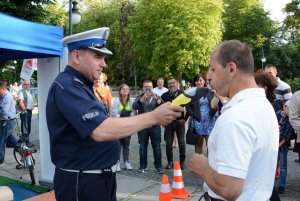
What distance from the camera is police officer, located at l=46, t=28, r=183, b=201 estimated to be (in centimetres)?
219

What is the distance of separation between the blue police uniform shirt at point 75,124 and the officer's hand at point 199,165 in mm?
634

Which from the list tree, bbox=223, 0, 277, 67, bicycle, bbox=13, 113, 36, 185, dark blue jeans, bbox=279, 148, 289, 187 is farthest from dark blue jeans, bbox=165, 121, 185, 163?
tree, bbox=223, 0, 277, 67

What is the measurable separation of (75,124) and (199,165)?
0.81 m

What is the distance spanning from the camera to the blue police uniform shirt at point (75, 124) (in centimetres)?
219

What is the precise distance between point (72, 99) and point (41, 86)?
4.45 meters

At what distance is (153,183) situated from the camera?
6617mm

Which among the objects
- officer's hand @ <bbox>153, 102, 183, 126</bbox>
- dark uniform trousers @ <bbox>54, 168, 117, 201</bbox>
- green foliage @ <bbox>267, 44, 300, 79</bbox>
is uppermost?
green foliage @ <bbox>267, 44, 300, 79</bbox>

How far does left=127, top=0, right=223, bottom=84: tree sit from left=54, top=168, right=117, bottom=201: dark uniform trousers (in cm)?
3486

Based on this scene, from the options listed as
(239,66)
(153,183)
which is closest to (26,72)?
(153,183)

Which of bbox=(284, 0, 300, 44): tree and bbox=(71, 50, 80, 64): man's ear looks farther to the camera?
bbox=(284, 0, 300, 44): tree

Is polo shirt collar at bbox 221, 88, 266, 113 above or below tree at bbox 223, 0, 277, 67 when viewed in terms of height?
below

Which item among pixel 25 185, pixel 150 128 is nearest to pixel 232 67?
pixel 150 128

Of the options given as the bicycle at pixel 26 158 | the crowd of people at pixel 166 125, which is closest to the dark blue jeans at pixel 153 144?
the bicycle at pixel 26 158

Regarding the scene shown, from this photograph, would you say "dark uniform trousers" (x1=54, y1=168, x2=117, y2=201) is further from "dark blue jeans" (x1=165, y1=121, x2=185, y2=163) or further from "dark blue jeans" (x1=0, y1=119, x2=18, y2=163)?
"dark blue jeans" (x1=0, y1=119, x2=18, y2=163)
